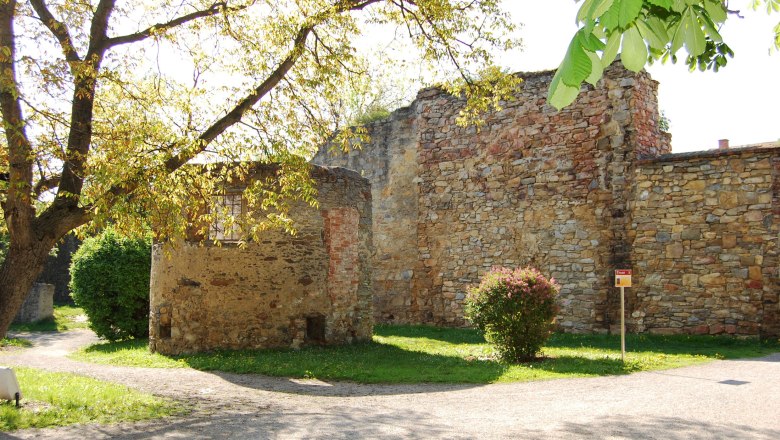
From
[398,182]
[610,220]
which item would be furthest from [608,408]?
[398,182]

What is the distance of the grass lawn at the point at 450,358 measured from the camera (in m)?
9.48

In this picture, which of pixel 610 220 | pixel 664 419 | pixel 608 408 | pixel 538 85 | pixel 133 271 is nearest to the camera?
pixel 664 419

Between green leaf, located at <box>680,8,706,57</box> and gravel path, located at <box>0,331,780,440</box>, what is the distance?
4072 millimetres

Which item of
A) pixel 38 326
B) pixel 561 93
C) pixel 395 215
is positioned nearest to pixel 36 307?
pixel 38 326

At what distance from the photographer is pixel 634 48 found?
2178 millimetres

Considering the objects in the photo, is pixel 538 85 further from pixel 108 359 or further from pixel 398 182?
pixel 108 359

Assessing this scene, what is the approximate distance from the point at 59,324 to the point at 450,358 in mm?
15726

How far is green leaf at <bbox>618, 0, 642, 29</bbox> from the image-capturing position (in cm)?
192

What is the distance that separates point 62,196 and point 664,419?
6933 millimetres

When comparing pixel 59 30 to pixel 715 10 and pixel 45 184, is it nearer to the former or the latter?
pixel 45 184

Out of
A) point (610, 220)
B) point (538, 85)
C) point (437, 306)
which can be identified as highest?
point (538, 85)

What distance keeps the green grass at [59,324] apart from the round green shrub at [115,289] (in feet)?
11.5

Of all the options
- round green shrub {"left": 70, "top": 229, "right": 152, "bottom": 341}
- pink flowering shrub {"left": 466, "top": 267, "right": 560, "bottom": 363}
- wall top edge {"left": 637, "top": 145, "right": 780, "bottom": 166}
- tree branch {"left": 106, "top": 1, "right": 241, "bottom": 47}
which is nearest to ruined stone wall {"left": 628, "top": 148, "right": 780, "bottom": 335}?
wall top edge {"left": 637, "top": 145, "right": 780, "bottom": 166}

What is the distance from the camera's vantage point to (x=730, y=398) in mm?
7078
